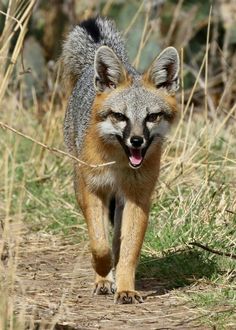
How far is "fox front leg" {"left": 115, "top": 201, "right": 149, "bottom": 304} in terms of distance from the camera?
18.3ft

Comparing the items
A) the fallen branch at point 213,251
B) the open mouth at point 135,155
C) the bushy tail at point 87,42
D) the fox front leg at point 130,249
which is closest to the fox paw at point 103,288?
the fox front leg at point 130,249

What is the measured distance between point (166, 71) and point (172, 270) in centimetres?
127

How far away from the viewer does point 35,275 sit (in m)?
6.07

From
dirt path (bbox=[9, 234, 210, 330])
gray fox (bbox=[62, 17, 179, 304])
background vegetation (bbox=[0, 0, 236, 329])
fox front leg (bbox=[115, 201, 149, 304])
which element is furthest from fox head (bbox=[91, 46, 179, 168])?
dirt path (bbox=[9, 234, 210, 330])

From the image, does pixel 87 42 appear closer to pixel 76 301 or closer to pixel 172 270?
pixel 172 270

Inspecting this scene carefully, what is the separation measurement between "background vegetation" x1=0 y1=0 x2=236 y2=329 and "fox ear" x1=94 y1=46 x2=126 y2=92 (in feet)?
1.43

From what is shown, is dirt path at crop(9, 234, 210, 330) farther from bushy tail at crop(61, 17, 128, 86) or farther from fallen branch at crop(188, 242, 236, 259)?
bushy tail at crop(61, 17, 128, 86)

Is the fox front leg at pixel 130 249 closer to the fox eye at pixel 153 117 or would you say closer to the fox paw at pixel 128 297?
the fox paw at pixel 128 297

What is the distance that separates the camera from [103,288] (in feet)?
19.1

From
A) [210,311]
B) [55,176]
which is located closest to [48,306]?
[210,311]

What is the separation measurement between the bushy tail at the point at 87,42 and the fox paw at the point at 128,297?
6.79ft

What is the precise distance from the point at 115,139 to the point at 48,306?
1163 millimetres

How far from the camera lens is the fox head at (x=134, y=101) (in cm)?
561

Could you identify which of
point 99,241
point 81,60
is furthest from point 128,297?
point 81,60
